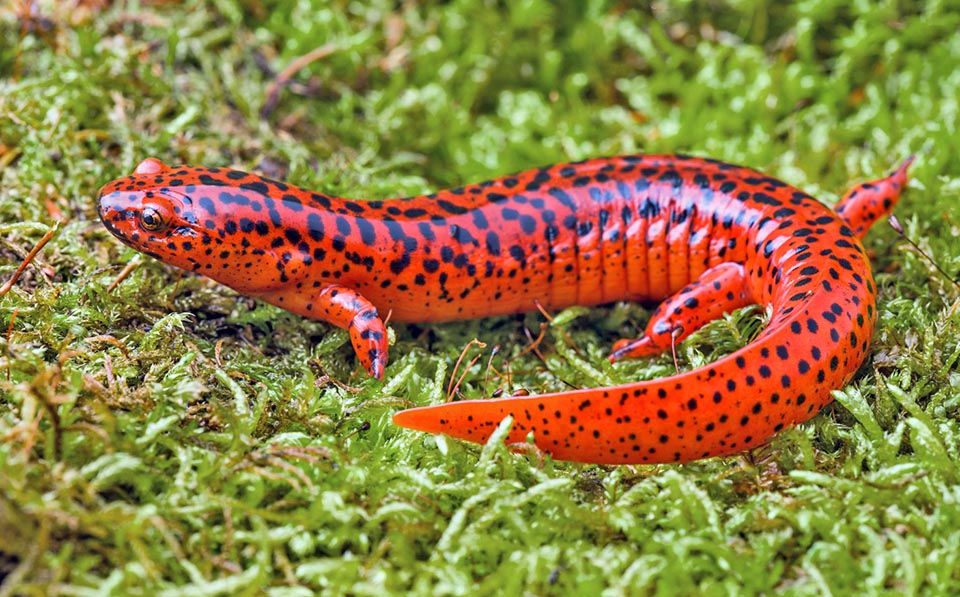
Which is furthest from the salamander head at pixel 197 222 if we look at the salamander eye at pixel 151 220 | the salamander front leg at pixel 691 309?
the salamander front leg at pixel 691 309

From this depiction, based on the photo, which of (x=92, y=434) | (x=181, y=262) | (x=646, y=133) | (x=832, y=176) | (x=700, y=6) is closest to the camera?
(x=92, y=434)

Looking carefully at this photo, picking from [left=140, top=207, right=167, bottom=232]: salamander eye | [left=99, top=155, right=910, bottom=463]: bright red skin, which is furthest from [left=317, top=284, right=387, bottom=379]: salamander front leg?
[left=140, top=207, right=167, bottom=232]: salamander eye

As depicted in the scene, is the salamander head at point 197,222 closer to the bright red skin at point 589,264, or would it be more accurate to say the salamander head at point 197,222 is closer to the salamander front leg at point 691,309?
the bright red skin at point 589,264

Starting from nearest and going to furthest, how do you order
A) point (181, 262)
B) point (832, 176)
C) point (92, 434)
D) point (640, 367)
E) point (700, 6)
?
point (92, 434)
point (181, 262)
point (640, 367)
point (832, 176)
point (700, 6)

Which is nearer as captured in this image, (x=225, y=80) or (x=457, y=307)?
(x=457, y=307)

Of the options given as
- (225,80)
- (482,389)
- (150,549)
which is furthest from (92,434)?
(225,80)

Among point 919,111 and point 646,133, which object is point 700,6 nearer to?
point 646,133

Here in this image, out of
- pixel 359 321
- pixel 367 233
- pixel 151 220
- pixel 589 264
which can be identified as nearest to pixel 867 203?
pixel 589 264
